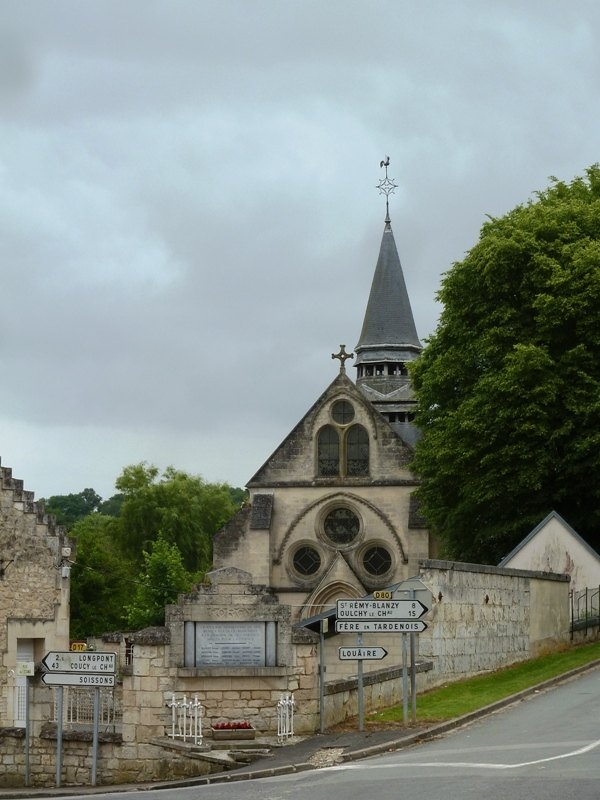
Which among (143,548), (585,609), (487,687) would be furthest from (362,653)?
(143,548)

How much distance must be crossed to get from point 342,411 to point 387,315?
15.8m

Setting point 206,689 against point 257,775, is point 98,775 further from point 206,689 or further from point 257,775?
point 257,775

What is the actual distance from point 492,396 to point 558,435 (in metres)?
2.15

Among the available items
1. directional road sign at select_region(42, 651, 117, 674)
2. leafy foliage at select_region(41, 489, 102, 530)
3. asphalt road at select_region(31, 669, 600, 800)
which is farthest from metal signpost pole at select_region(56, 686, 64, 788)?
leafy foliage at select_region(41, 489, 102, 530)

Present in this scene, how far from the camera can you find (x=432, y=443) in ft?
127

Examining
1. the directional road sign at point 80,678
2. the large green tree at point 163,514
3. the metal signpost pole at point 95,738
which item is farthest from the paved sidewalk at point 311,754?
the large green tree at point 163,514

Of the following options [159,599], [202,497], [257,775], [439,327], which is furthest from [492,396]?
[202,497]

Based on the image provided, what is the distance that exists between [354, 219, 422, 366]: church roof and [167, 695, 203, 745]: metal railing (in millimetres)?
46651

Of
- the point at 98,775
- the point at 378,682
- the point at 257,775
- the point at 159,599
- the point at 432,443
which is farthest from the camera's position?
the point at 159,599

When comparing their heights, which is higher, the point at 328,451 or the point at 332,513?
the point at 328,451

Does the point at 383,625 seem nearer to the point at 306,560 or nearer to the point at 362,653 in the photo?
the point at 362,653

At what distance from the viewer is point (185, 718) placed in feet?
64.4

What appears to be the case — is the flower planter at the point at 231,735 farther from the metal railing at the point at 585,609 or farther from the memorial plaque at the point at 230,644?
the metal railing at the point at 585,609

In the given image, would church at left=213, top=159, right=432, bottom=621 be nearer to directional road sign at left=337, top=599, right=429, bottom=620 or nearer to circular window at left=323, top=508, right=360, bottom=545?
circular window at left=323, top=508, right=360, bottom=545
